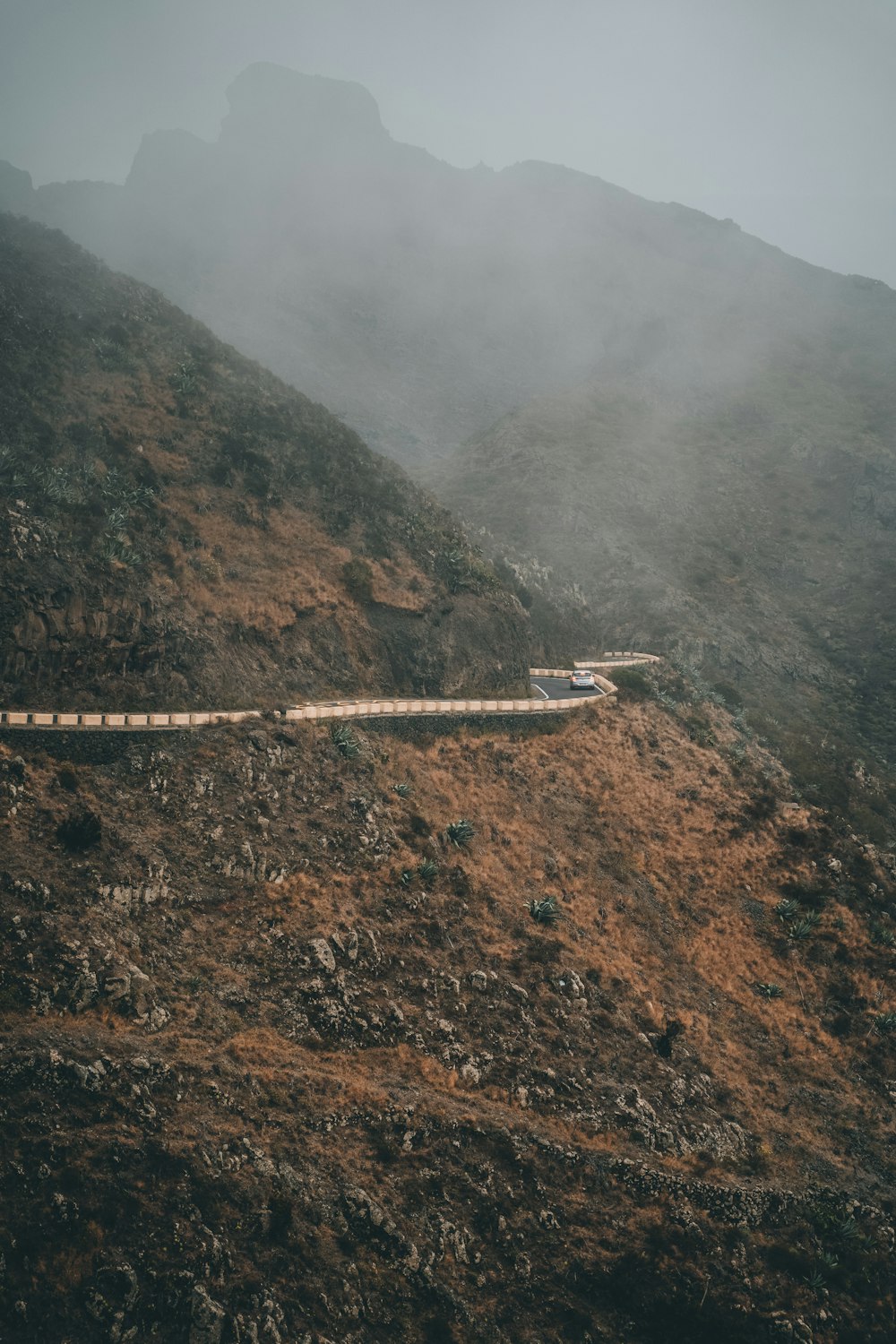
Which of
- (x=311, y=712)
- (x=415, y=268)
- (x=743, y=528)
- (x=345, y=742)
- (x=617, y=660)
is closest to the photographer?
(x=345, y=742)

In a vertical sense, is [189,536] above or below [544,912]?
above

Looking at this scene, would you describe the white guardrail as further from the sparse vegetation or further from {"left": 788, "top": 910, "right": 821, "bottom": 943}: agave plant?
the sparse vegetation

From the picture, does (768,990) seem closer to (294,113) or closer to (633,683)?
(633,683)

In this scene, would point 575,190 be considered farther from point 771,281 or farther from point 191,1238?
point 191,1238

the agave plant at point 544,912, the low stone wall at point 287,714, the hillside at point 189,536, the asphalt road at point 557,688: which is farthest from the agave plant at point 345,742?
the asphalt road at point 557,688

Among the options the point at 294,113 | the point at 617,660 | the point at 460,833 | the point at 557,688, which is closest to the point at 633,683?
the point at 557,688

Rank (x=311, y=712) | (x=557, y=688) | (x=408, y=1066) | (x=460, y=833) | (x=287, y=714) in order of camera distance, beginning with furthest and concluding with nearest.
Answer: (x=557, y=688) → (x=311, y=712) → (x=287, y=714) → (x=460, y=833) → (x=408, y=1066)

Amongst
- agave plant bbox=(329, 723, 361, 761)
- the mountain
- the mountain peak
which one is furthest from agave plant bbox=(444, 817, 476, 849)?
the mountain peak

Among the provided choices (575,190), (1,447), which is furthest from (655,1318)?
(575,190)

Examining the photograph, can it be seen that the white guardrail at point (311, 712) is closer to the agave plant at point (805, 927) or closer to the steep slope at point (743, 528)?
the agave plant at point (805, 927)
